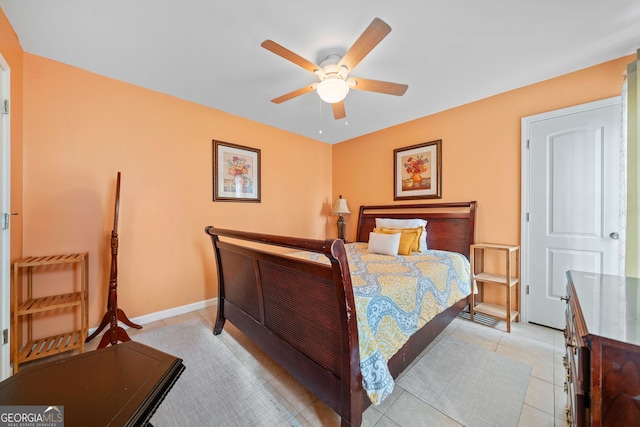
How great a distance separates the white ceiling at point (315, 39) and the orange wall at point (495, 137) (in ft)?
0.52

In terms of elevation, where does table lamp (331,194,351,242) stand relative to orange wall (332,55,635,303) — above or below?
below

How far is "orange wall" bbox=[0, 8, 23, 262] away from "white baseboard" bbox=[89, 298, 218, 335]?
1.05m

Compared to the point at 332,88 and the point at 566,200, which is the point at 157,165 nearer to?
the point at 332,88

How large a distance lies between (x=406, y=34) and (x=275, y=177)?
2.51 metres

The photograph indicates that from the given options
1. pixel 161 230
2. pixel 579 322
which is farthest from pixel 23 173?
pixel 579 322

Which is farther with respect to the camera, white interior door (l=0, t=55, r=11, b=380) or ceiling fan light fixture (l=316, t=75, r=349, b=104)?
ceiling fan light fixture (l=316, t=75, r=349, b=104)

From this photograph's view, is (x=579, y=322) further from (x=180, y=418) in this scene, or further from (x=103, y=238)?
(x=103, y=238)

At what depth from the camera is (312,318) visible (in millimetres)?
1368

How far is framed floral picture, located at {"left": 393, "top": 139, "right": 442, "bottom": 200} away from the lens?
10.7 ft

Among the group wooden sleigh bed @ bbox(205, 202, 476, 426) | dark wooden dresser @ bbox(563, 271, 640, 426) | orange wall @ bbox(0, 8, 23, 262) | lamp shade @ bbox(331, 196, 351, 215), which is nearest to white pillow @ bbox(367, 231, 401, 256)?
wooden sleigh bed @ bbox(205, 202, 476, 426)

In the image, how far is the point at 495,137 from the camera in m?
→ 2.79

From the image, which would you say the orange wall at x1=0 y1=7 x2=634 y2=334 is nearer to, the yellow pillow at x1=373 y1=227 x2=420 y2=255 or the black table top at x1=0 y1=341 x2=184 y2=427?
the yellow pillow at x1=373 y1=227 x2=420 y2=255

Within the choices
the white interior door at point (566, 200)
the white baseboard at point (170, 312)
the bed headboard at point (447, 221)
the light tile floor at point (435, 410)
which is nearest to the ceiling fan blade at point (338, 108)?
the bed headboard at point (447, 221)

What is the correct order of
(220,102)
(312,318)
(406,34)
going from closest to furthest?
(312,318) < (406,34) < (220,102)
